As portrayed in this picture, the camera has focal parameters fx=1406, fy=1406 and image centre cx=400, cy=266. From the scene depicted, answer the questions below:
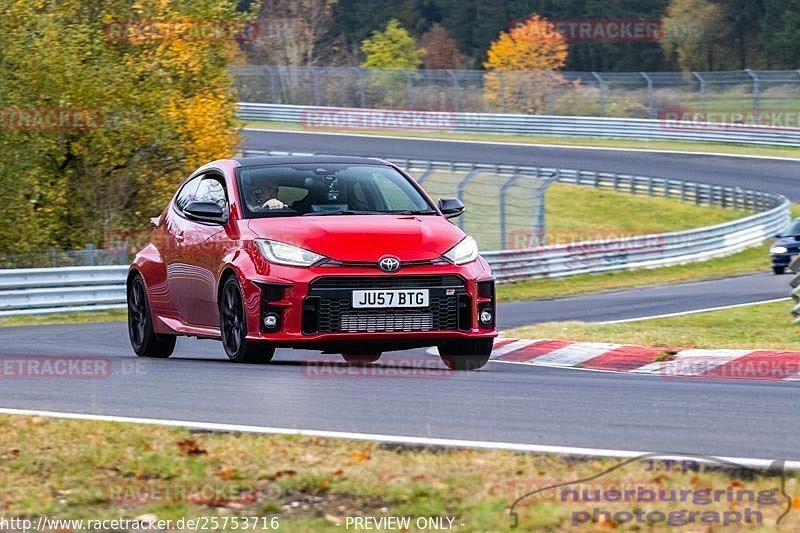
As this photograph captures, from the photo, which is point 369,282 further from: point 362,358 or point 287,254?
point 362,358

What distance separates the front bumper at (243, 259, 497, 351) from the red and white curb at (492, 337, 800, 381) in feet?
7.31

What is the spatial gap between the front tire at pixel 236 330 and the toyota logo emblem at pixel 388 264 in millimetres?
1047

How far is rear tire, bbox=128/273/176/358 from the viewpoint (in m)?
12.1

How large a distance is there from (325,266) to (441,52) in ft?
293

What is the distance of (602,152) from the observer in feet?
169

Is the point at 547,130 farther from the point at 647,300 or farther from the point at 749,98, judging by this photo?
the point at 647,300

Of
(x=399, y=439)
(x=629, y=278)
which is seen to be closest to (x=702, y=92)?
(x=629, y=278)

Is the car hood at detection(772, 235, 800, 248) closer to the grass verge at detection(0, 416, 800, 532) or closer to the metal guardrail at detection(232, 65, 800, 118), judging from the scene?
the metal guardrail at detection(232, 65, 800, 118)

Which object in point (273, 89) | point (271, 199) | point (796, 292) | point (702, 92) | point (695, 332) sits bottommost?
point (273, 89)

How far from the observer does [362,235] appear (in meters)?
10.0

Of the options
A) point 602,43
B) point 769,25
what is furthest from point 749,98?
point 602,43

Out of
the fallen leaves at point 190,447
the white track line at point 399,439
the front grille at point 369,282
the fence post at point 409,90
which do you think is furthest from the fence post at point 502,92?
the fallen leaves at point 190,447

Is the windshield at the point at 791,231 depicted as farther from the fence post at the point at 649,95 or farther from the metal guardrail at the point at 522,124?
the fence post at the point at 649,95

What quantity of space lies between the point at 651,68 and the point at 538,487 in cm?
9236
